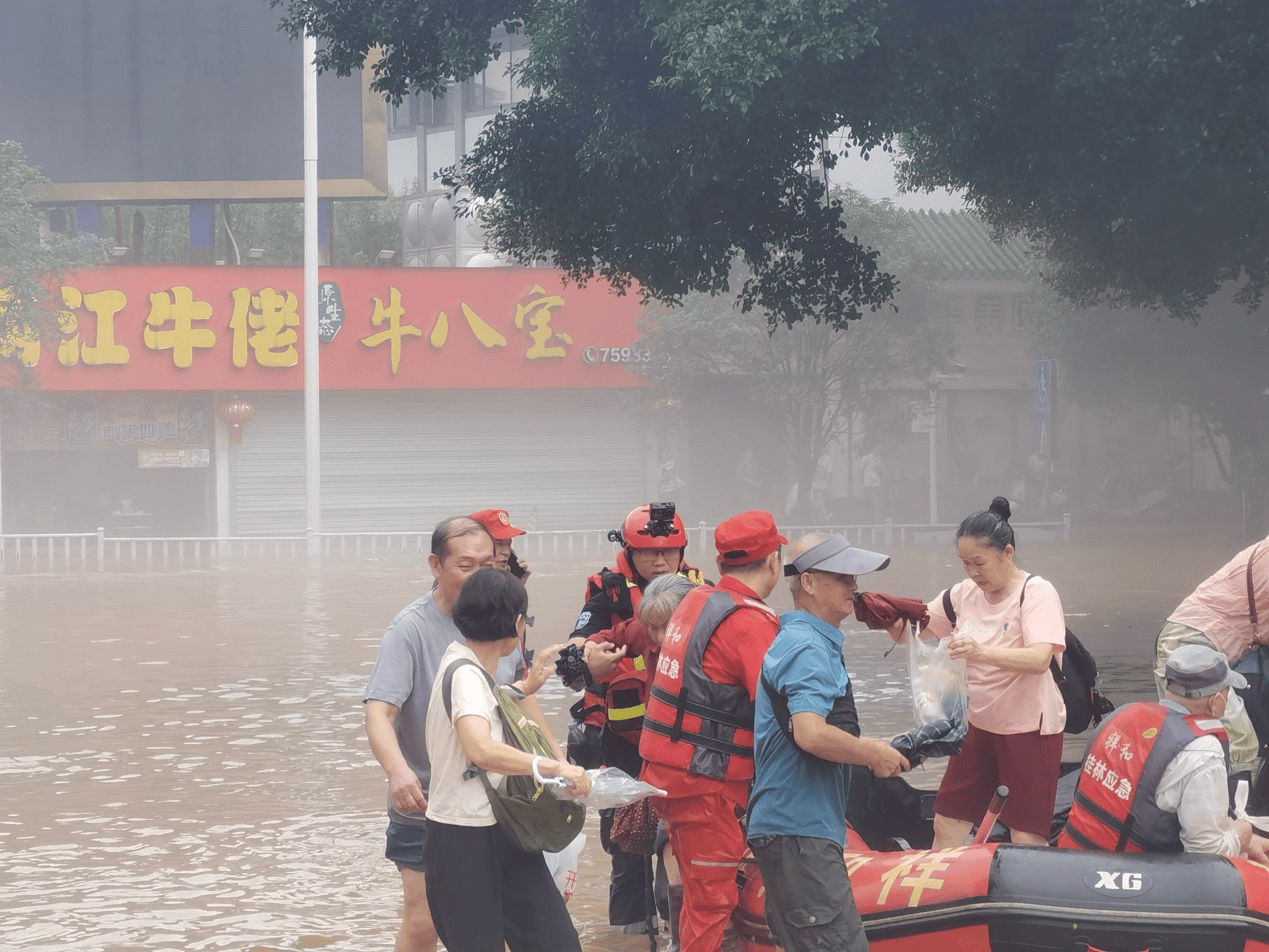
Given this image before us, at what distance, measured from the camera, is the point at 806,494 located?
32812mm

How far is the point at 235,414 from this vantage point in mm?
32719

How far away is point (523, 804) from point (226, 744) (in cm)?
748

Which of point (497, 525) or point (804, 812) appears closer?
point (804, 812)

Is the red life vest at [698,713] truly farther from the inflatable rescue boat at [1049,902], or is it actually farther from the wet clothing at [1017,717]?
the wet clothing at [1017,717]

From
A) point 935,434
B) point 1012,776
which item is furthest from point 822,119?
point 935,434

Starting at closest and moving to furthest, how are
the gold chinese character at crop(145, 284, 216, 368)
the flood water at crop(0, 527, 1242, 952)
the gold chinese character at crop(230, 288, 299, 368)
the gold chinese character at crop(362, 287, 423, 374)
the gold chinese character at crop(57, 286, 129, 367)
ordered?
the flood water at crop(0, 527, 1242, 952)
the gold chinese character at crop(57, 286, 129, 367)
the gold chinese character at crop(145, 284, 216, 368)
the gold chinese character at crop(230, 288, 299, 368)
the gold chinese character at crop(362, 287, 423, 374)

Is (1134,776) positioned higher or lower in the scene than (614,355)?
A: lower

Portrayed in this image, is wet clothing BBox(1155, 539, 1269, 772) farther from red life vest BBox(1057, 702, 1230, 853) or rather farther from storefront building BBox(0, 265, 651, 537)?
storefront building BBox(0, 265, 651, 537)

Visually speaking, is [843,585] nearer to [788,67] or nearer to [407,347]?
[788,67]

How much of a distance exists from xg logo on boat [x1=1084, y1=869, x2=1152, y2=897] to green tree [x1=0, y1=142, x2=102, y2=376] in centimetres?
2732

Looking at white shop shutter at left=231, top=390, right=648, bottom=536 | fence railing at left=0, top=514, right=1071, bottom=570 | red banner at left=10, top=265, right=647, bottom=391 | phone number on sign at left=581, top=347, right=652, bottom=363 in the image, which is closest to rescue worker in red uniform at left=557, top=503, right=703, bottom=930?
fence railing at left=0, top=514, right=1071, bottom=570

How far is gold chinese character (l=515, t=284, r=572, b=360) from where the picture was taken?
33.4 meters

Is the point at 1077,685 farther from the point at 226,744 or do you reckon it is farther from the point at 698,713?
the point at 226,744

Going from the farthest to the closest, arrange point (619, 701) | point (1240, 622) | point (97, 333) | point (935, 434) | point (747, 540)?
point (935, 434) → point (97, 333) → point (1240, 622) → point (619, 701) → point (747, 540)
